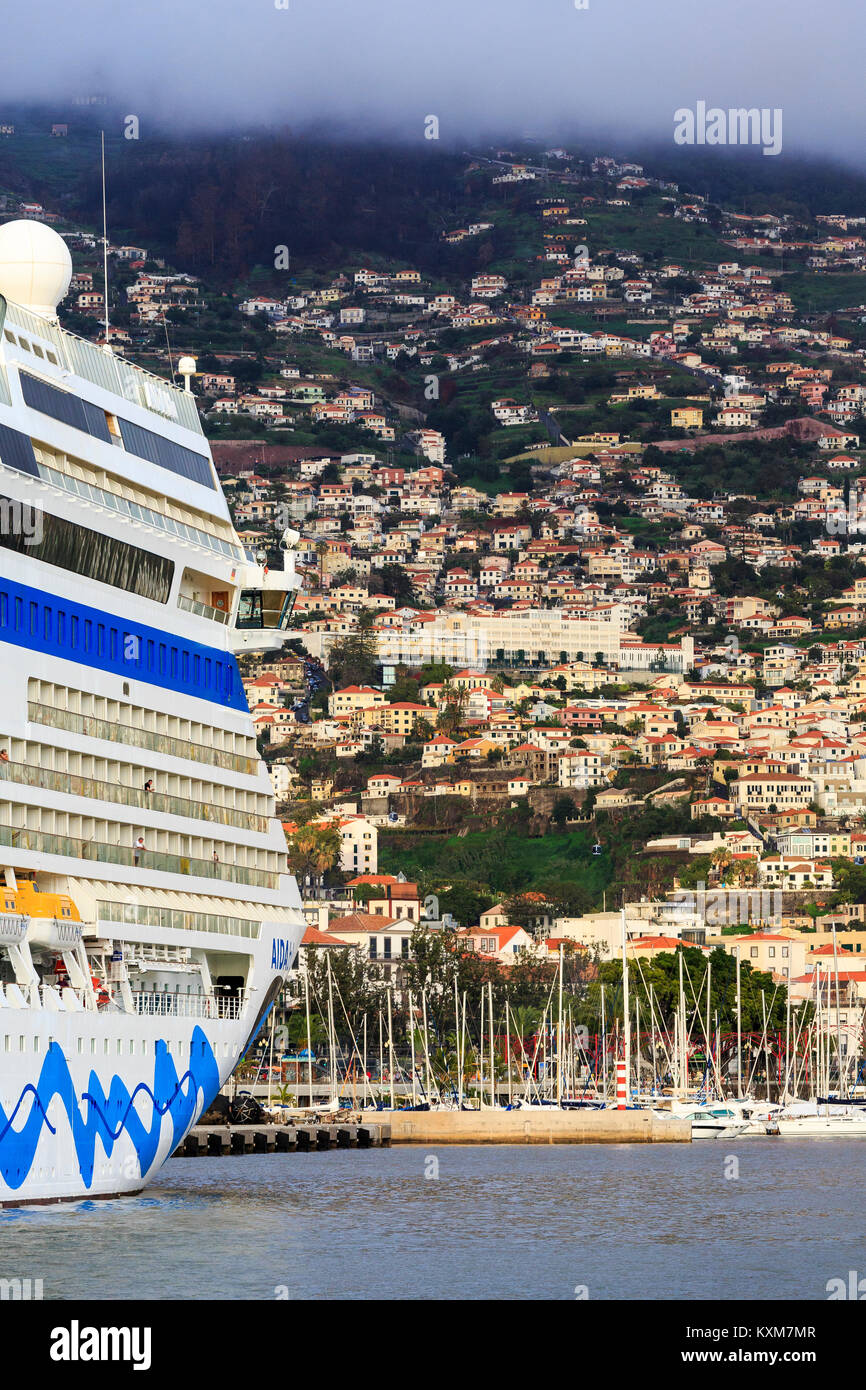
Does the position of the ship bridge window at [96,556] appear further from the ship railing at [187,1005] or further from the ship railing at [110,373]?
the ship railing at [187,1005]

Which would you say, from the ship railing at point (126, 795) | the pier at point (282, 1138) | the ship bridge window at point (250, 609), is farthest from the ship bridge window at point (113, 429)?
the pier at point (282, 1138)

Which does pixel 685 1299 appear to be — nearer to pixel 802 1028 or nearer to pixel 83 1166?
pixel 83 1166

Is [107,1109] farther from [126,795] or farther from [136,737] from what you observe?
[136,737]

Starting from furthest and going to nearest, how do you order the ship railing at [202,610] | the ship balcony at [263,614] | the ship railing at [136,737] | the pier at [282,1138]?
1. the pier at [282,1138]
2. the ship balcony at [263,614]
3. the ship railing at [202,610]
4. the ship railing at [136,737]

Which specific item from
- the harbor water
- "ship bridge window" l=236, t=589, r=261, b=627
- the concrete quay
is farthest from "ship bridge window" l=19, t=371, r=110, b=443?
the concrete quay

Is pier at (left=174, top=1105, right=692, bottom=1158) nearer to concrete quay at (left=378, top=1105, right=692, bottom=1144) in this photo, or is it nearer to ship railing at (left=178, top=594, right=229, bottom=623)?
concrete quay at (left=378, top=1105, right=692, bottom=1144)
